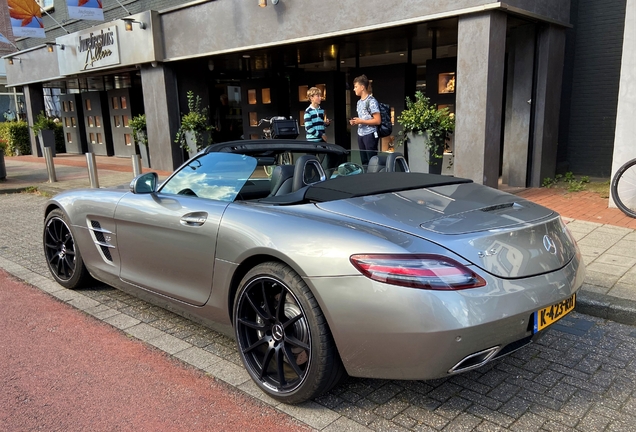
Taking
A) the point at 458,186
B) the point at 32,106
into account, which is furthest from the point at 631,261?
the point at 32,106

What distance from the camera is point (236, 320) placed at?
292 cm

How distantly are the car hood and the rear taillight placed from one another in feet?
0.30

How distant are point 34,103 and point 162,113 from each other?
998 cm

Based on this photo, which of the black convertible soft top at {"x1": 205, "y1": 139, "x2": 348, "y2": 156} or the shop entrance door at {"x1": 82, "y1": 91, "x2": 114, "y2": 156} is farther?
the shop entrance door at {"x1": 82, "y1": 91, "x2": 114, "y2": 156}

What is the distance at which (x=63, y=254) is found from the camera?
467 cm

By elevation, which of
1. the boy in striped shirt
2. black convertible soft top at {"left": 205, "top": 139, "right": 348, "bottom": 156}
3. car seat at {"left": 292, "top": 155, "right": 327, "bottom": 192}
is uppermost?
the boy in striped shirt

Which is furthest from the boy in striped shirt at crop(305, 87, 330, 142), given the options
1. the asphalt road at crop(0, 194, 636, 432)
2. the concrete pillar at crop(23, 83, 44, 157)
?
the concrete pillar at crop(23, 83, 44, 157)

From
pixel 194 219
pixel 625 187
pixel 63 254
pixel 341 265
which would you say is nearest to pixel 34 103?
pixel 63 254

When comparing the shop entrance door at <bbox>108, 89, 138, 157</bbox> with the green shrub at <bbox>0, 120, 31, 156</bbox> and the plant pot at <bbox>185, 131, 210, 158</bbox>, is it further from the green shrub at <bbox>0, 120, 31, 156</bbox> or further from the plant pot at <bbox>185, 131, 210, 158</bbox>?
the plant pot at <bbox>185, 131, 210, 158</bbox>

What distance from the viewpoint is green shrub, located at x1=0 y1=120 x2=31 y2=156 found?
21.2 m

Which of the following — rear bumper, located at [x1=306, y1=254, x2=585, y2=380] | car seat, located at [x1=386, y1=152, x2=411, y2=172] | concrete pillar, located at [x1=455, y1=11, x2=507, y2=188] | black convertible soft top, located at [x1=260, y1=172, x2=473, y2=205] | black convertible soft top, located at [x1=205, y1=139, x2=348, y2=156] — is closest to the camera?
rear bumper, located at [x1=306, y1=254, x2=585, y2=380]

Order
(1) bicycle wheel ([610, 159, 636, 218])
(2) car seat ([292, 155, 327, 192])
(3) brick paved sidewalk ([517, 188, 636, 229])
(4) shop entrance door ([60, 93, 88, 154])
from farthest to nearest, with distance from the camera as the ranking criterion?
(4) shop entrance door ([60, 93, 88, 154]), (1) bicycle wheel ([610, 159, 636, 218]), (3) brick paved sidewalk ([517, 188, 636, 229]), (2) car seat ([292, 155, 327, 192])

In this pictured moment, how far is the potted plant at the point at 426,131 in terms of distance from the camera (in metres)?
8.45

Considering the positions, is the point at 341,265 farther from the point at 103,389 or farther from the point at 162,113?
the point at 162,113
